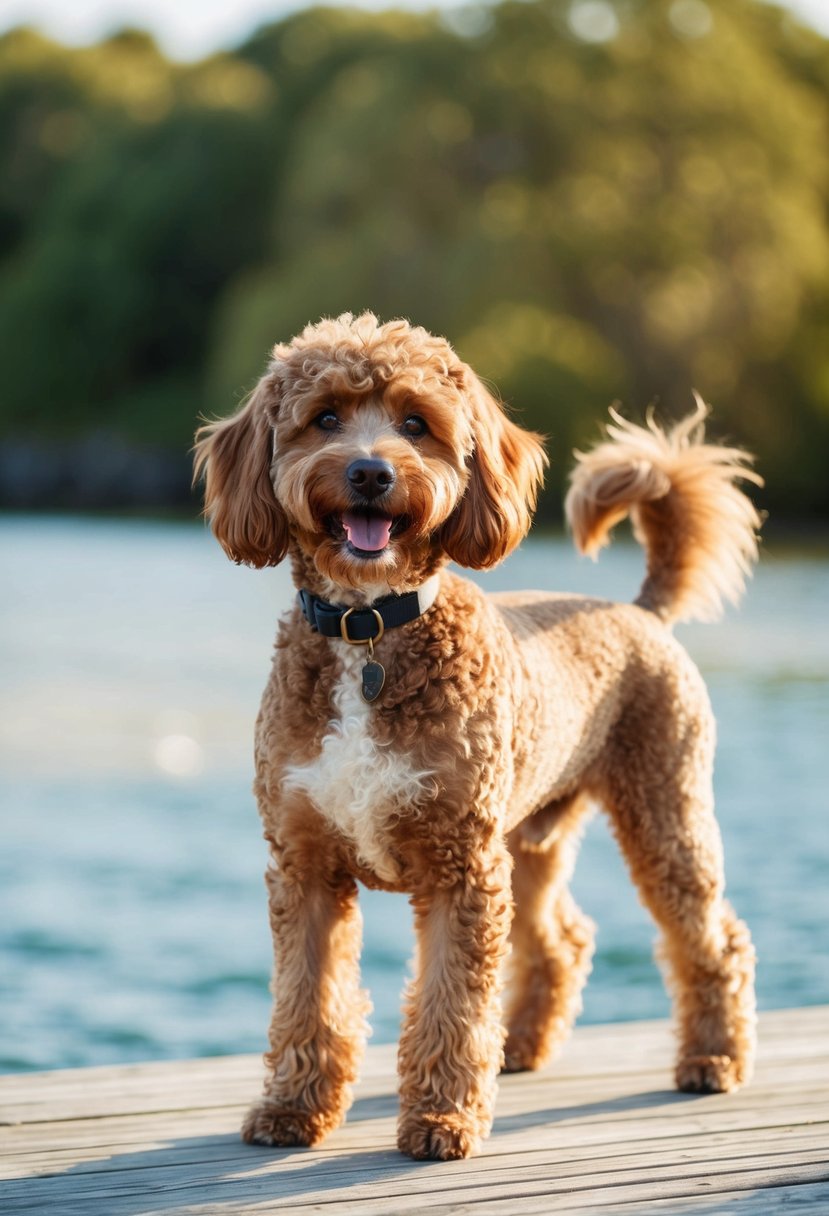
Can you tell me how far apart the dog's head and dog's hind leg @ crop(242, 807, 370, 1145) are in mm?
734

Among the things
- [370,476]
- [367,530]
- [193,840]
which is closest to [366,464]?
[370,476]

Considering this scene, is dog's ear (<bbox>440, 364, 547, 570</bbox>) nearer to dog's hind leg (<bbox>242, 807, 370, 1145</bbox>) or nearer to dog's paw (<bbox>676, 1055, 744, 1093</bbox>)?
dog's hind leg (<bbox>242, 807, 370, 1145</bbox>)

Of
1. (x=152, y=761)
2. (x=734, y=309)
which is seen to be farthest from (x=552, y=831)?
(x=734, y=309)

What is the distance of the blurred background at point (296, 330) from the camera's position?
8945 millimetres

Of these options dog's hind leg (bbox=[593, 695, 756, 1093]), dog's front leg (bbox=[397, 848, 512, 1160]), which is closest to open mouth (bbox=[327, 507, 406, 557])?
dog's front leg (bbox=[397, 848, 512, 1160])

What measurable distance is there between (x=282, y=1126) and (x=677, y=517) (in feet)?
6.82

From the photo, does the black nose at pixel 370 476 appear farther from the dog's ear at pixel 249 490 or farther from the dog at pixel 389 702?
the dog's ear at pixel 249 490

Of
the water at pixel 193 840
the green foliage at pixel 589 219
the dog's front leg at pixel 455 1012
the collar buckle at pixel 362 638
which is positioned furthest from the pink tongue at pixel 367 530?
the green foliage at pixel 589 219

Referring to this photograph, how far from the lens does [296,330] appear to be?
30.9 metres

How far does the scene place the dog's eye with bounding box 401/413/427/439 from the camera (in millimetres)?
3588

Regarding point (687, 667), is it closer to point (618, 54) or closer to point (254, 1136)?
point (254, 1136)

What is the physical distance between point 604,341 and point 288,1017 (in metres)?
28.0

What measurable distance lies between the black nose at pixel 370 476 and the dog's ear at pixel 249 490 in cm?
27

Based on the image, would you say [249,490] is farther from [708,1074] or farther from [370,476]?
[708,1074]
